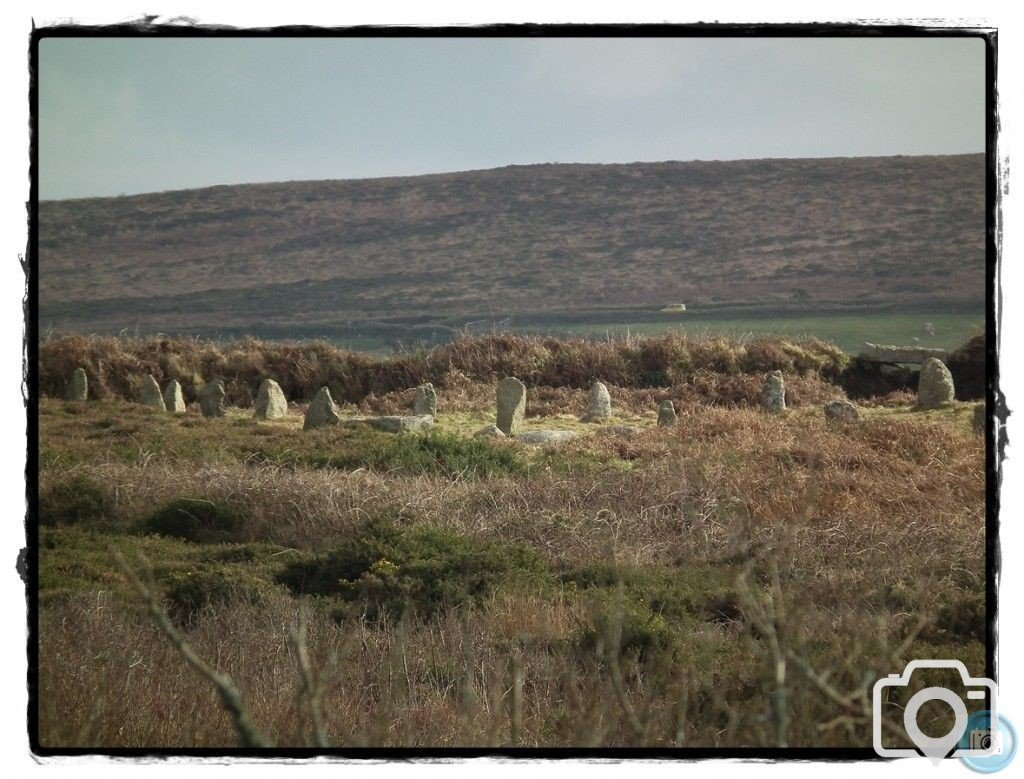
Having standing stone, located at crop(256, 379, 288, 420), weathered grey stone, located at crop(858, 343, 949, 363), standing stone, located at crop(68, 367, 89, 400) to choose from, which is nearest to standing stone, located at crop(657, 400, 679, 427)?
weathered grey stone, located at crop(858, 343, 949, 363)

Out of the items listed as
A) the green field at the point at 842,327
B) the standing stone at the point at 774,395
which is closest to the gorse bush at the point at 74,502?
the standing stone at the point at 774,395

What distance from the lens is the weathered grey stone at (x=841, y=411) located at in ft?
48.2

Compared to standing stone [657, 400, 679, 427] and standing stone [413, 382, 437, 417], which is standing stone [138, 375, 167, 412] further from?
standing stone [657, 400, 679, 427]

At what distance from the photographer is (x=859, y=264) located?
3859cm

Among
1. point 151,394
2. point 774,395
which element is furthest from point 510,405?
point 151,394

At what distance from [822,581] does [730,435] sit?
5.90 m

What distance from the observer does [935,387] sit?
1530 cm

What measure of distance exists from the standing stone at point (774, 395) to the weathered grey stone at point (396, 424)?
17.2 ft

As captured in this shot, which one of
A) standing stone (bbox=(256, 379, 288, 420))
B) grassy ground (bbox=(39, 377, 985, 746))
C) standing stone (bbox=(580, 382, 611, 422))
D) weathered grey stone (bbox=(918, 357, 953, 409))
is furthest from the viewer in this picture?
standing stone (bbox=(256, 379, 288, 420))

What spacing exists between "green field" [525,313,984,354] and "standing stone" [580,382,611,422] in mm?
8621

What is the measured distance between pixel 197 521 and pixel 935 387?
418 inches

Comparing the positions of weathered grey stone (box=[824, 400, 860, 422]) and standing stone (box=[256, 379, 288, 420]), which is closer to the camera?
weathered grey stone (box=[824, 400, 860, 422])

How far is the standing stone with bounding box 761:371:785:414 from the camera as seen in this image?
16.2 metres

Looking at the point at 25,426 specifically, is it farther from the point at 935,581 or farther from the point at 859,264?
the point at 859,264
